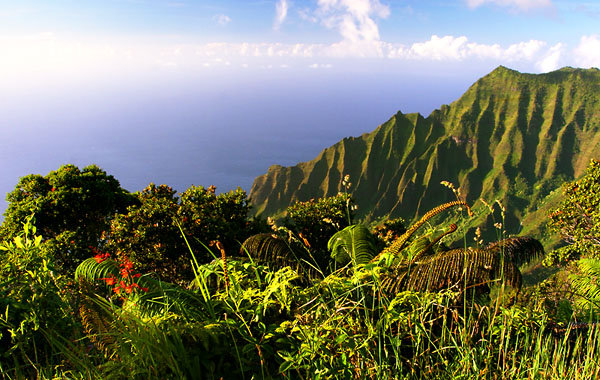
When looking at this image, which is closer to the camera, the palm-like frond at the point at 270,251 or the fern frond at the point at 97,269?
the fern frond at the point at 97,269

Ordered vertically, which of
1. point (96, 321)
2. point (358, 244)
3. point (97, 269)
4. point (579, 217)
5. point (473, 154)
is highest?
point (97, 269)

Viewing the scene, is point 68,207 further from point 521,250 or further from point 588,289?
point 588,289

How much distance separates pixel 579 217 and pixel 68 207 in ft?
60.9

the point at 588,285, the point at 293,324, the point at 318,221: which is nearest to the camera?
the point at 293,324

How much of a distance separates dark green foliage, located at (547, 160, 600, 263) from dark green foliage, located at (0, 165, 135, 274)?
1674 cm

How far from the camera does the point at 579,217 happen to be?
52.1 feet

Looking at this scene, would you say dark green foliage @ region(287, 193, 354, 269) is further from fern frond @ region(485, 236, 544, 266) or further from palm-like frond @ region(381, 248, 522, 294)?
palm-like frond @ region(381, 248, 522, 294)

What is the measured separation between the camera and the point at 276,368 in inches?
105

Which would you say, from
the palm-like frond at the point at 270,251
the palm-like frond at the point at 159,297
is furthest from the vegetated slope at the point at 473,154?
the palm-like frond at the point at 159,297

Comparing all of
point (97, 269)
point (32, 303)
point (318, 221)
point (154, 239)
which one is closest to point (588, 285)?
point (97, 269)

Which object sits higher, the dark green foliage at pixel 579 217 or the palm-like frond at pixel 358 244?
the palm-like frond at pixel 358 244

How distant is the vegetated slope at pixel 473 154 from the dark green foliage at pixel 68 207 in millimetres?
102731

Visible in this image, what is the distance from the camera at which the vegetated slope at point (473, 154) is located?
120000 millimetres

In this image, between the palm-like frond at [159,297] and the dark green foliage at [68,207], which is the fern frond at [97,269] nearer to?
the palm-like frond at [159,297]
